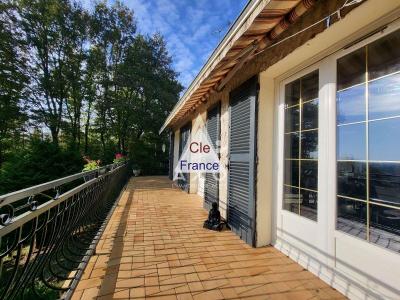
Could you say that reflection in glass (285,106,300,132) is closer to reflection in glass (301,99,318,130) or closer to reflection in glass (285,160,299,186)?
reflection in glass (301,99,318,130)

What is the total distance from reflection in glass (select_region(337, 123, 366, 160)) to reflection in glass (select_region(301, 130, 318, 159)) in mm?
288

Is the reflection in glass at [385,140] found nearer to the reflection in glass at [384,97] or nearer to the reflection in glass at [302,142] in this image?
the reflection in glass at [384,97]

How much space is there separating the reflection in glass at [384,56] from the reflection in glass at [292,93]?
0.86 m

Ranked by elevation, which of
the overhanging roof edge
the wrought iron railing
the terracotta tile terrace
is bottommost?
the terracotta tile terrace

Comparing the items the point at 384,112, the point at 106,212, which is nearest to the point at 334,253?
the point at 384,112

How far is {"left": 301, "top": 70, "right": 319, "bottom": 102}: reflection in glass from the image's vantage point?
2437 mm

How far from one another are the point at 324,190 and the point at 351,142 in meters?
0.51

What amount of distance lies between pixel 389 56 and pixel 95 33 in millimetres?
18089

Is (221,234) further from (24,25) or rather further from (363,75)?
(24,25)

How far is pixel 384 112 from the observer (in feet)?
5.75

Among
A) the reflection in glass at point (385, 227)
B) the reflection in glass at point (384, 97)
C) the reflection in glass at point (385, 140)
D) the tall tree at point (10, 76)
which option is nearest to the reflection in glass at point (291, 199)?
the reflection in glass at point (385, 227)

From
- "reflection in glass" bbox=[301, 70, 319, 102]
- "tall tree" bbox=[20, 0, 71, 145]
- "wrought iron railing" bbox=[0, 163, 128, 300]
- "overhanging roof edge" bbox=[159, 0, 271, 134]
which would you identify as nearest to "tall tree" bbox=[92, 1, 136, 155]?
"tall tree" bbox=[20, 0, 71, 145]

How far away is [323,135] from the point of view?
7.36ft

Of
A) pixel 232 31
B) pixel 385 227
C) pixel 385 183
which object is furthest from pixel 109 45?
pixel 385 227
